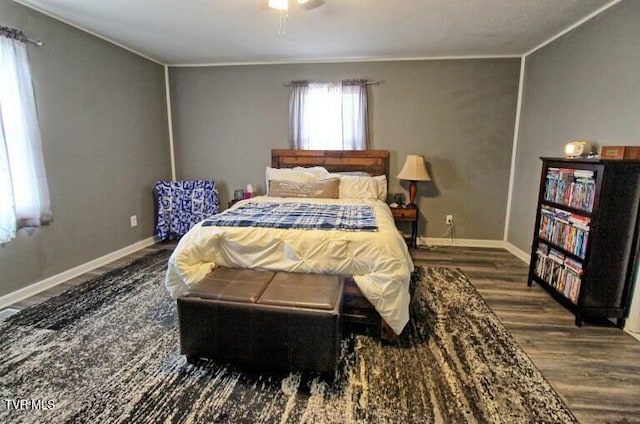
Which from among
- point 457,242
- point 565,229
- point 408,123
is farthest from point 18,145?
point 457,242

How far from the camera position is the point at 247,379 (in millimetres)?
1747

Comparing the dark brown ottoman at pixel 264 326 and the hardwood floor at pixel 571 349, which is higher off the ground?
the dark brown ottoman at pixel 264 326

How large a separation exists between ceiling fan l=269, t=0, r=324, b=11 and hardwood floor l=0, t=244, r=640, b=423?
2780 millimetres

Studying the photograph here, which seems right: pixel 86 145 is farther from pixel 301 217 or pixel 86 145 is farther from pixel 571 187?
pixel 571 187

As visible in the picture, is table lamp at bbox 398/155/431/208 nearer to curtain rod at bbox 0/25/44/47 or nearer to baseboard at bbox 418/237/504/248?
baseboard at bbox 418/237/504/248

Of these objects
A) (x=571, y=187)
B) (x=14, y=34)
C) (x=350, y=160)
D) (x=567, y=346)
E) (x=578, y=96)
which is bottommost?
(x=567, y=346)

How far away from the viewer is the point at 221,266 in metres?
2.33

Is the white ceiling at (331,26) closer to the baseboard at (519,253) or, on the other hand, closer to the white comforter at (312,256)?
the white comforter at (312,256)

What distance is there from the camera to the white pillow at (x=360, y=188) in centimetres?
376

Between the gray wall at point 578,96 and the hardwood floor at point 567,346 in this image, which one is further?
the gray wall at point 578,96

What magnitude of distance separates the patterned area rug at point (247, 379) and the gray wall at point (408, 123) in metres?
2.16

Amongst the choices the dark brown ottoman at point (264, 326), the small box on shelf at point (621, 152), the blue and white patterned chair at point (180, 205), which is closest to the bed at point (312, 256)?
the dark brown ottoman at point (264, 326)

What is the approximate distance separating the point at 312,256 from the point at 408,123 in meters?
2.71

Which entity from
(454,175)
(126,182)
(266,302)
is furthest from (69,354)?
(454,175)
